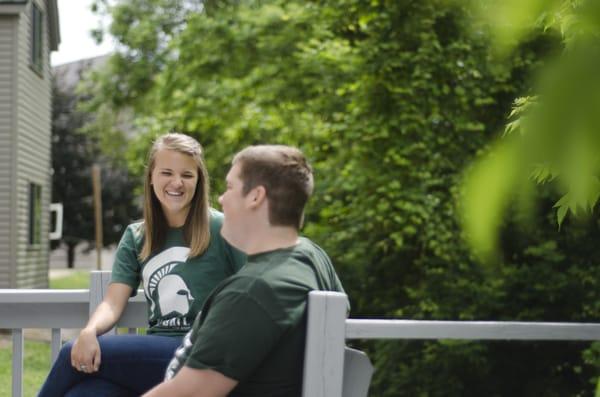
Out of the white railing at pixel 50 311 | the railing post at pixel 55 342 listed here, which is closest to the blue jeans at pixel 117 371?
the white railing at pixel 50 311

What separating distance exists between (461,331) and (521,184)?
62.2 inches

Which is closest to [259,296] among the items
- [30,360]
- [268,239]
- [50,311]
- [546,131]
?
[268,239]

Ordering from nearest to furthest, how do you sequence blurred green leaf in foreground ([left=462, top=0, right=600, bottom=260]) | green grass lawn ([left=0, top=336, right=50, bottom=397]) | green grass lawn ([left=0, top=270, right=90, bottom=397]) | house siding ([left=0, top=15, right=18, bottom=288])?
blurred green leaf in foreground ([left=462, top=0, right=600, bottom=260])
green grass lawn ([left=0, top=270, right=90, bottom=397])
green grass lawn ([left=0, top=336, right=50, bottom=397])
house siding ([left=0, top=15, right=18, bottom=288])

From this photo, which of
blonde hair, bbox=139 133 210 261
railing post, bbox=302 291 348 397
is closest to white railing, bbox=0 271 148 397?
blonde hair, bbox=139 133 210 261

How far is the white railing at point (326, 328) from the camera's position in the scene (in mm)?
1662

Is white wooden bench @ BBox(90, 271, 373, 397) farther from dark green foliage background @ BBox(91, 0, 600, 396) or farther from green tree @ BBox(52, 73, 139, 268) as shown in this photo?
green tree @ BBox(52, 73, 139, 268)

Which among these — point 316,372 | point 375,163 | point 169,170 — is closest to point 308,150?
point 375,163

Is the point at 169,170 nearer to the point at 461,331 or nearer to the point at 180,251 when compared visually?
the point at 180,251

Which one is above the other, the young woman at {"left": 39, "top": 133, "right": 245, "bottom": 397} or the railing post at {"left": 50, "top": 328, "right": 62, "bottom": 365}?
the young woman at {"left": 39, "top": 133, "right": 245, "bottom": 397}

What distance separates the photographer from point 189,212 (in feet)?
7.95

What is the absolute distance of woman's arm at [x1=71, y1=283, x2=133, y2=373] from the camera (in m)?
2.01

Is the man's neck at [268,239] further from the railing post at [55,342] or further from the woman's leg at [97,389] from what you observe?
the railing post at [55,342]

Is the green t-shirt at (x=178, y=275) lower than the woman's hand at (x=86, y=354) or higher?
higher

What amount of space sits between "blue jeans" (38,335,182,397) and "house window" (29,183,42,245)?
43.2 ft
